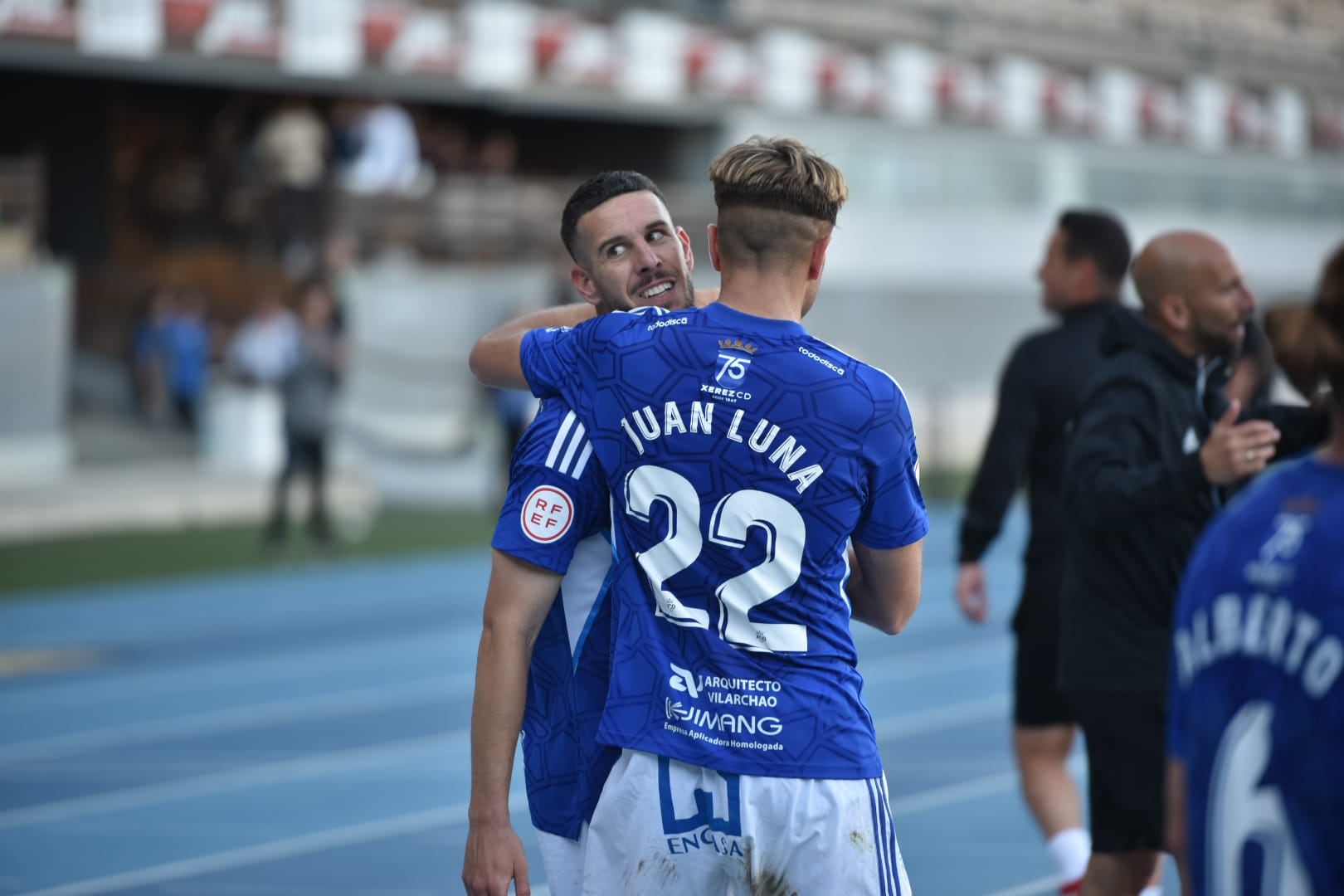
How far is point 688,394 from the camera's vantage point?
9.78 ft

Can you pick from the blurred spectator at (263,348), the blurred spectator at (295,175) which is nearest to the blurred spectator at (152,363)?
the blurred spectator at (263,348)

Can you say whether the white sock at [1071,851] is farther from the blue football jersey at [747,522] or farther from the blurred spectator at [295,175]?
the blurred spectator at [295,175]

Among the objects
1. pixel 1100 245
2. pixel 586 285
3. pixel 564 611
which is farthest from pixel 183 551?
pixel 564 611

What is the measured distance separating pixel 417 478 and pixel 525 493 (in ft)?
65.0

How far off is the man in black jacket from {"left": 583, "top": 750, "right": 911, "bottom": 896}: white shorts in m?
2.86

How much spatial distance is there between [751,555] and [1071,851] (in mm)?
3302

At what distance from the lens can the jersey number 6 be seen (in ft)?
9.71

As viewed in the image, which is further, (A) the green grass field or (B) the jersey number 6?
(A) the green grass field

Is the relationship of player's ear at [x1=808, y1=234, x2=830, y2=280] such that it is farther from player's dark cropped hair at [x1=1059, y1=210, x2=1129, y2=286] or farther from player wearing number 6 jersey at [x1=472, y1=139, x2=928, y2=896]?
player's dark cropped hair at [x1=1059, y1=210, x2=1129, y2=286]

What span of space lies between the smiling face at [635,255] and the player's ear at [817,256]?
391 millimetres

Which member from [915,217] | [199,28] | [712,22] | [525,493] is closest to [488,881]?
[525,493]

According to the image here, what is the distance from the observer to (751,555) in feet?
9.71

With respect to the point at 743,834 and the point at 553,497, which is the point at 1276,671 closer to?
the point at 743,834

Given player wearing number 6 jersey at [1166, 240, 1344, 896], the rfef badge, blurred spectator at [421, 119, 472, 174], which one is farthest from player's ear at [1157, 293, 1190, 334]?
Answer: blurred spectator at [421, 119, 472, 174]
